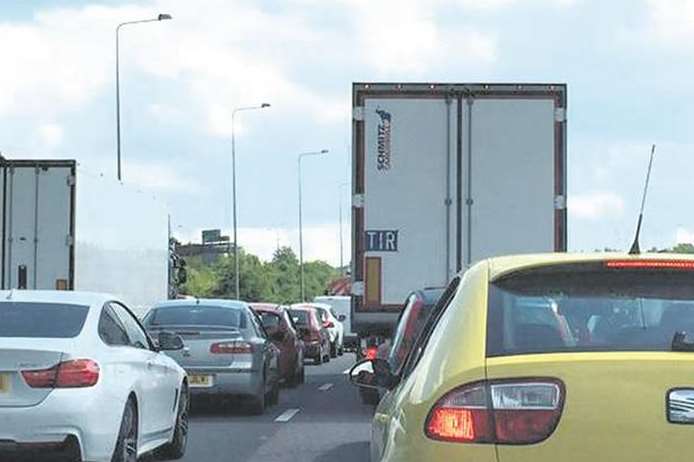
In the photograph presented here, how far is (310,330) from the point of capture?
103 ft

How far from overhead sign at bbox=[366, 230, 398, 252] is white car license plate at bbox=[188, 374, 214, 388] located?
9.46 ft

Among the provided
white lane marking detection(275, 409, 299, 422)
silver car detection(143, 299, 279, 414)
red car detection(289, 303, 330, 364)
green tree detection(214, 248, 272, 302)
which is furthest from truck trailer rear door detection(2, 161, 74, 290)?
green tree detection(214, 248, 272, 302)

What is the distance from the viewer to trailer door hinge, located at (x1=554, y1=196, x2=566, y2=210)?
17.3 metres

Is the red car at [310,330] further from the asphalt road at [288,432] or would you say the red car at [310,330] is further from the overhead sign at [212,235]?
the overhead sign at [212,235]

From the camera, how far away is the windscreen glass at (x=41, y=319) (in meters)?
9.74

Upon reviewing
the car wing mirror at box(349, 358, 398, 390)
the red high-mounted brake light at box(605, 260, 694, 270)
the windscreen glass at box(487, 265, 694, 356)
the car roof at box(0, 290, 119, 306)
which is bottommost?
the car wing mirror at box(349, 358, 398, 390)

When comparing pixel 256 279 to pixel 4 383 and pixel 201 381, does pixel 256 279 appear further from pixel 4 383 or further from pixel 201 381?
pixel 4 383

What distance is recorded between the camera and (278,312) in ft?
75.0

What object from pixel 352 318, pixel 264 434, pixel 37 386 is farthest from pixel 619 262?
pixel 352 318

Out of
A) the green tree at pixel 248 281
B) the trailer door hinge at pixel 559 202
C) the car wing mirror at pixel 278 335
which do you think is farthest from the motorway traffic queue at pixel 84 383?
the green tree at pixel 248 281

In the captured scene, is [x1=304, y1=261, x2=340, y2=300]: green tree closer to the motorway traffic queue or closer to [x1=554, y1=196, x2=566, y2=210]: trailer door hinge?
[x1=554, y1=196, x2=566, y2=210]: trailer door hinge

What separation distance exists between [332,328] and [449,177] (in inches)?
789

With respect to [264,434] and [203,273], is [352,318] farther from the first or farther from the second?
[203,273]

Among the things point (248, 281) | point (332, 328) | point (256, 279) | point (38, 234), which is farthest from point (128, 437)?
point (256, 279)
